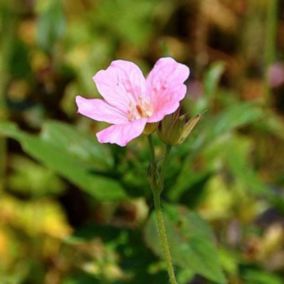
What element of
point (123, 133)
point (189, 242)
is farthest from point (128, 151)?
point (123, 133)

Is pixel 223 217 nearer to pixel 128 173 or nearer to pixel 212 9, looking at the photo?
pixel 128 173

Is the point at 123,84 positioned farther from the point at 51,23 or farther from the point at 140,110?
the point at 51,23

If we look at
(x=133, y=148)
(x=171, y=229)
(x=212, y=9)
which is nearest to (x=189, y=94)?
(x=212, y=9)

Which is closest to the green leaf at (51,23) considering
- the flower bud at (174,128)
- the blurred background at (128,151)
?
the blurred background at (128,151)

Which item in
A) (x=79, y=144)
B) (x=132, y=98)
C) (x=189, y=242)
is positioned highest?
(x=132, y=98)

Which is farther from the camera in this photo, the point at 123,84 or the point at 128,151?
the point at 128,151

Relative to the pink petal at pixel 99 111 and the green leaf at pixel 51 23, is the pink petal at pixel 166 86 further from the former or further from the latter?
the green leaf at pixel 51 23

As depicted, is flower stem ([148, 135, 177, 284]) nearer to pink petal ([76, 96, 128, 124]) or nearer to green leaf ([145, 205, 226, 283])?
pink petal ([76, 96, 128, 124])
